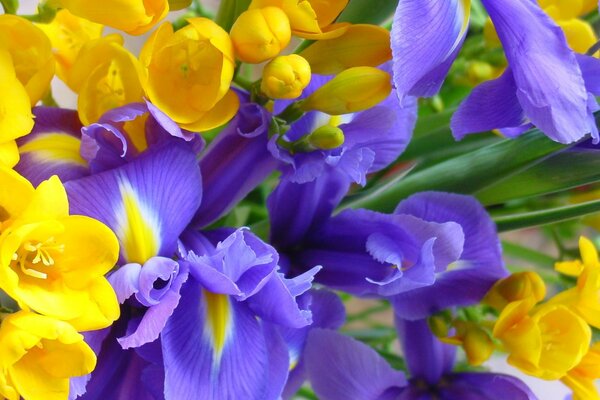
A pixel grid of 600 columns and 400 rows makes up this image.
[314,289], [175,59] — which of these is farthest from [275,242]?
[175,59]

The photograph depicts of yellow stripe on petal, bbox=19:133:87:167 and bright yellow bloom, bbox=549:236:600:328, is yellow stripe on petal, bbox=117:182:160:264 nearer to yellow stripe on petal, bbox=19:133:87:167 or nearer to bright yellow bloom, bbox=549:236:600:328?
yellow stripe on petal, bbox=19:133:87:167

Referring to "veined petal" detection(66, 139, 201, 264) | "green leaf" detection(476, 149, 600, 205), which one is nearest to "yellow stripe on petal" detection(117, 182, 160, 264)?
"veined petal" detection(66, 139, 201, 264)

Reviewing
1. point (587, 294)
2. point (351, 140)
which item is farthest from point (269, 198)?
point (587, 294)

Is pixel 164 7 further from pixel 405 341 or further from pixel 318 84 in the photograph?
pixel 405 341

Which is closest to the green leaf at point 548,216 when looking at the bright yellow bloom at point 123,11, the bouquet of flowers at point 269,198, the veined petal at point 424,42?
the bouquet of flowers at point 269,198

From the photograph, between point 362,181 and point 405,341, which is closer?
point 362,181
